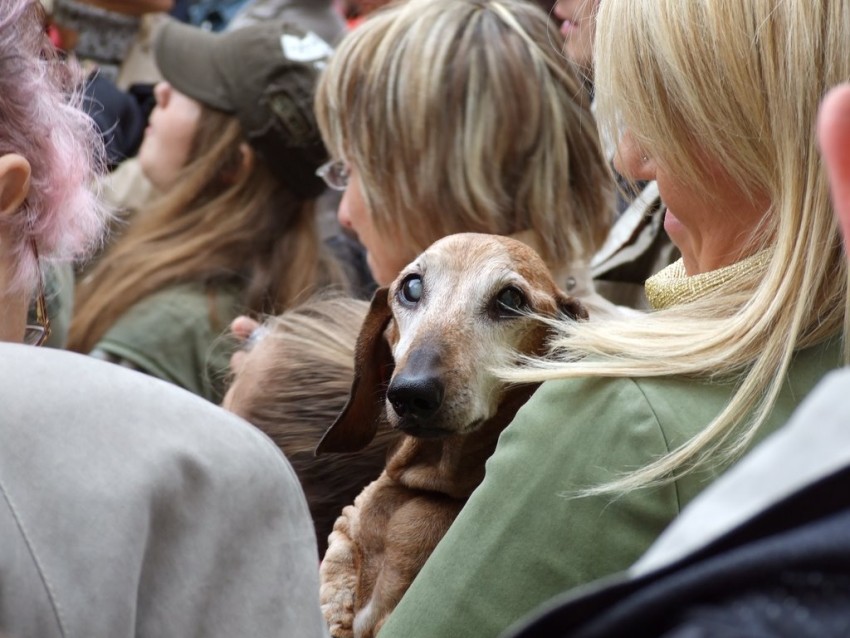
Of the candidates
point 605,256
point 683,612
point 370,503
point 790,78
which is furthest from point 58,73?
point 605,256

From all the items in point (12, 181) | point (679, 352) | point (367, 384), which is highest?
point (12, 181)

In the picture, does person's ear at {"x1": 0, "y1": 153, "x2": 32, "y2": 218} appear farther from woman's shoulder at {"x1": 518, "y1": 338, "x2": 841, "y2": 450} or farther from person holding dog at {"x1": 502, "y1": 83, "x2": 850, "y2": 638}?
person holding dog at {"x1": 502, "y1": 83, "x2": 850, "y2": 638}

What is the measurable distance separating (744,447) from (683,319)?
0.20 m

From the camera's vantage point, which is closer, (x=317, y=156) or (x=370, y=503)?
(x=370, y=503)

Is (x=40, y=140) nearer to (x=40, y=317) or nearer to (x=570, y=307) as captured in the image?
(x=40, y=317)

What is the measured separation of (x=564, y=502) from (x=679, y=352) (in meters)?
0.22

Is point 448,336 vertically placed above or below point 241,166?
above

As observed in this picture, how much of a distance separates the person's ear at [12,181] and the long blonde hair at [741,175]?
2.14ft

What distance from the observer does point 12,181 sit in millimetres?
1457

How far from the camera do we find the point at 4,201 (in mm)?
1468

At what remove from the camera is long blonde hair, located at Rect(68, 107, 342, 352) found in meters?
3.28

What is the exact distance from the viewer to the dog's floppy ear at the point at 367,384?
171 cm

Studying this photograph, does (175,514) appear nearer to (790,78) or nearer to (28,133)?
(28,133)

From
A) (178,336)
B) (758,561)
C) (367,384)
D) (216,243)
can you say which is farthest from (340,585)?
(216,243)
